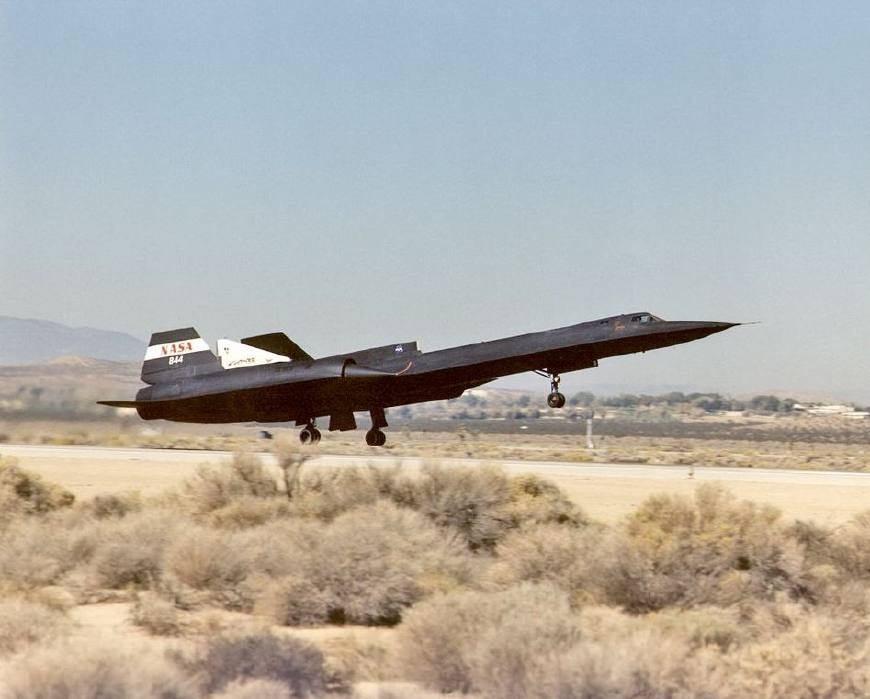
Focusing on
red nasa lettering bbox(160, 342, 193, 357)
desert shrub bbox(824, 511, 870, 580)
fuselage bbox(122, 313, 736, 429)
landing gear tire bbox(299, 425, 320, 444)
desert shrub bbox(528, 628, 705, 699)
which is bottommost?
desert shrub bbox(528, 628, 705, 699)

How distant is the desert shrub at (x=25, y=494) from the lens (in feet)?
93.0

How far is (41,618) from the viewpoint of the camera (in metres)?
15.4

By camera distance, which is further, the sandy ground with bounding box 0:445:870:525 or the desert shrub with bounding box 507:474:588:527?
the sandy ground with bounding box 0:445:870:525

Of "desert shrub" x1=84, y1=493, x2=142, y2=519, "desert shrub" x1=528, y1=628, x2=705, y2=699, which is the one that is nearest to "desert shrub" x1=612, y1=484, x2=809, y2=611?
"desert shrub" x1=528, y1=628, x2=705, y2=699

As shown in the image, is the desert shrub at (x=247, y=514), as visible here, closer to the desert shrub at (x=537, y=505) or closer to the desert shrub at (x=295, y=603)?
the desert shrub at (x=537, y=505)

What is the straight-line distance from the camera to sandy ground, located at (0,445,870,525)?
36.4 metres

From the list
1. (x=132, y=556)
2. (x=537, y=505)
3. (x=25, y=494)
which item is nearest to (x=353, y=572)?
(x=132, y=556)

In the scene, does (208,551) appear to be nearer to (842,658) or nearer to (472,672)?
(472,672)

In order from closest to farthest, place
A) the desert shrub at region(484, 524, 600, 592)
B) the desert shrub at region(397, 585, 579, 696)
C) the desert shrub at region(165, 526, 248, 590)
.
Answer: the desert shrub at region(397, 585, 579, 696)
the desert shrub at region(165, 526, 248, 590)
the desert shrub at region(484, 524, 600, 592)

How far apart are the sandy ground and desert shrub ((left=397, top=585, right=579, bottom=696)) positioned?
1761 centimetres

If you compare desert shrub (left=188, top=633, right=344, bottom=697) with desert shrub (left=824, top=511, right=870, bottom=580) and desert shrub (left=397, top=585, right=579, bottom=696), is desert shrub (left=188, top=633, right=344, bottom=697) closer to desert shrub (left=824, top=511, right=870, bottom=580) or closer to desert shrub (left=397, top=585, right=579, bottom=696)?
desert shrub (left=397, top=585, right=579, bottom=696)

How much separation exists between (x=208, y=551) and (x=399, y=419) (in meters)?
148

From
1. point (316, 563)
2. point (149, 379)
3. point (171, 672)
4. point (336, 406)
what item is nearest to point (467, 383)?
point (336, 406)

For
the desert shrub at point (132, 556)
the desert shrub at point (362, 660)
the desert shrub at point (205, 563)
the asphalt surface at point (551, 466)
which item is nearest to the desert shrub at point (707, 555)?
the desert shrub at point (362, 660)
